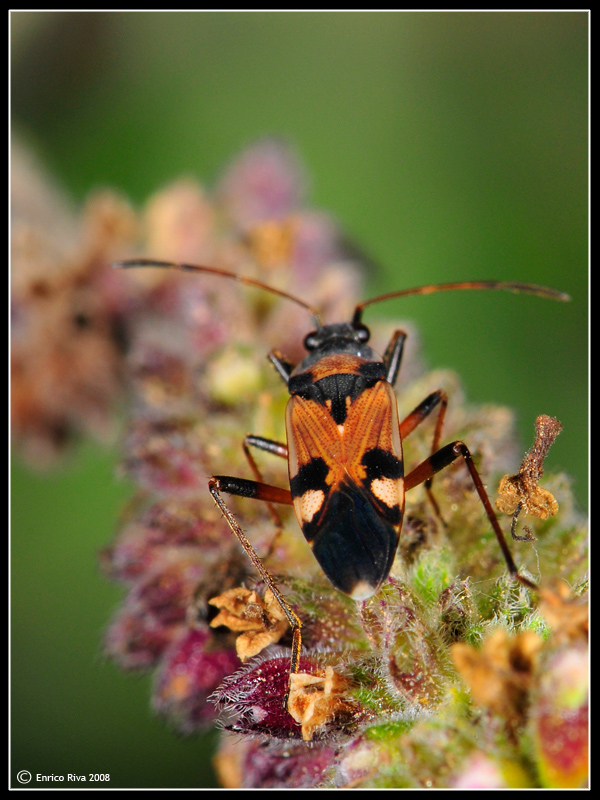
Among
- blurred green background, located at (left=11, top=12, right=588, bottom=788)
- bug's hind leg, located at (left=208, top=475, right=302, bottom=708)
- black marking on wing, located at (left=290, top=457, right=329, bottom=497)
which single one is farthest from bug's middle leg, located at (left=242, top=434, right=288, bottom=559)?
blurred green background, located at (left=11, top=12, right=588, bottom=788)

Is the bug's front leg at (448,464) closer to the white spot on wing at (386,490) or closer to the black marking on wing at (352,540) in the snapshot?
the white spot on wing at (386,490)

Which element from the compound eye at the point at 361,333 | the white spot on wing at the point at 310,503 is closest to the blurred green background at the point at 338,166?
the compound eye at the point at 361,333

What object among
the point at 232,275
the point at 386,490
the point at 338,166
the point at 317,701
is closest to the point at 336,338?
the point at 232,275

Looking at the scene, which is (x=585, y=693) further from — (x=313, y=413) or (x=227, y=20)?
(x=227, y=20)

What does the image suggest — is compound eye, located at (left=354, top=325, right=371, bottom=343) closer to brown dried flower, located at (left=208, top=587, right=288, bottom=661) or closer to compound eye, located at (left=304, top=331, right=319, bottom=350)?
compound eye, located at (left=304, top=331, right=319, bottom=350)

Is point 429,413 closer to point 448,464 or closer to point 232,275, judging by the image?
point 448,464

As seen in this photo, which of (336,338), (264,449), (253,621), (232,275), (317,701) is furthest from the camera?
(232,275)

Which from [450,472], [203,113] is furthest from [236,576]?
[203,113]

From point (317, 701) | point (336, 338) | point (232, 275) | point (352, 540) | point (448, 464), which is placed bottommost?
point (317, 701)
